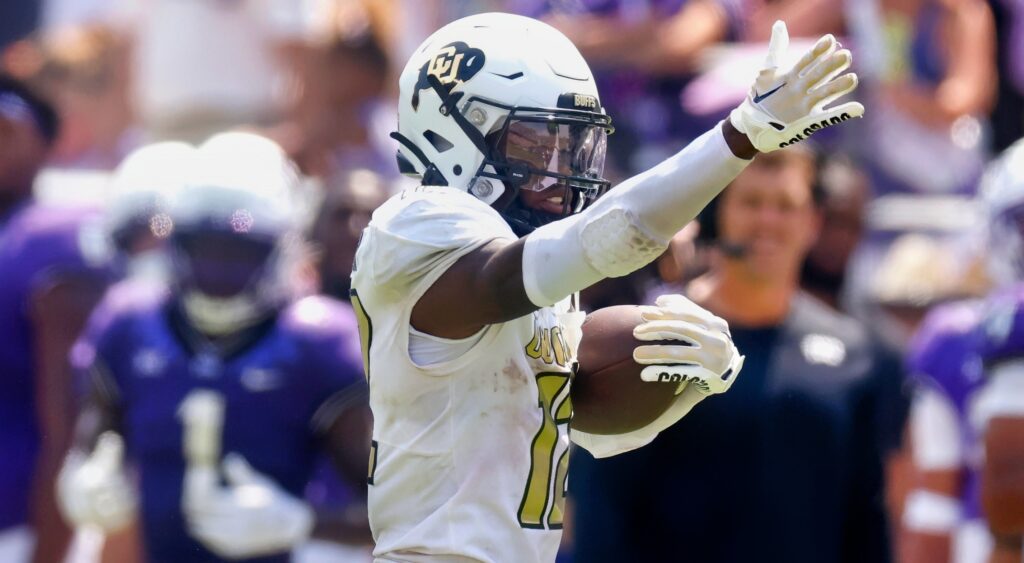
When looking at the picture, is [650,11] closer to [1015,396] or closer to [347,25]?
[347,25]

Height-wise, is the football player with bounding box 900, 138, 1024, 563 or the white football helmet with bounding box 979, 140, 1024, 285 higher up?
the white football helmet with bounding box 979, 140, 1024, 285

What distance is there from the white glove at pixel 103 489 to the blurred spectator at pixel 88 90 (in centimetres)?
308

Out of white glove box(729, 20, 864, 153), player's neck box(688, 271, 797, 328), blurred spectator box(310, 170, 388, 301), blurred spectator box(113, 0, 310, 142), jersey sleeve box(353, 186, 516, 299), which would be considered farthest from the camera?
blurred spectator box(113, 0, 310, 142)

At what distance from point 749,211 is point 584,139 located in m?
1.54

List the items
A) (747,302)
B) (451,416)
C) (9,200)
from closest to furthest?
(451,416)
(747,302)
(9,200)

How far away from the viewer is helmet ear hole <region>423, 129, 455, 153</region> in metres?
3.89

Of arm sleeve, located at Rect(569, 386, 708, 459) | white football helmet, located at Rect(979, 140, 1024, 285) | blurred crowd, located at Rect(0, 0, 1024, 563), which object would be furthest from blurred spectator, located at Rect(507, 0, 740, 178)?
arm sleeve, located at Rect(569, 386, 708, 459)

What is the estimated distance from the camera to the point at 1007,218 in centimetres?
605

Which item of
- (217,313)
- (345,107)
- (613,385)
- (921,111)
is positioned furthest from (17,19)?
(613,385)

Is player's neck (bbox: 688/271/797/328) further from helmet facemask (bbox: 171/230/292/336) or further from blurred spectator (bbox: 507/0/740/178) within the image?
blurred spectator (bbox: 507/0/740/178)

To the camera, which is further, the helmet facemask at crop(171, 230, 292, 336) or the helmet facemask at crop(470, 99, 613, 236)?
the helmet facemask at crop(171, 230, 292, 336)

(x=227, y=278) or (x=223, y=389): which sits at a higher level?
(x=227, y=278)

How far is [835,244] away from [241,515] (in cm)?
222

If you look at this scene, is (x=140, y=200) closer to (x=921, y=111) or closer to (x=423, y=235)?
(x=921, y=111)
